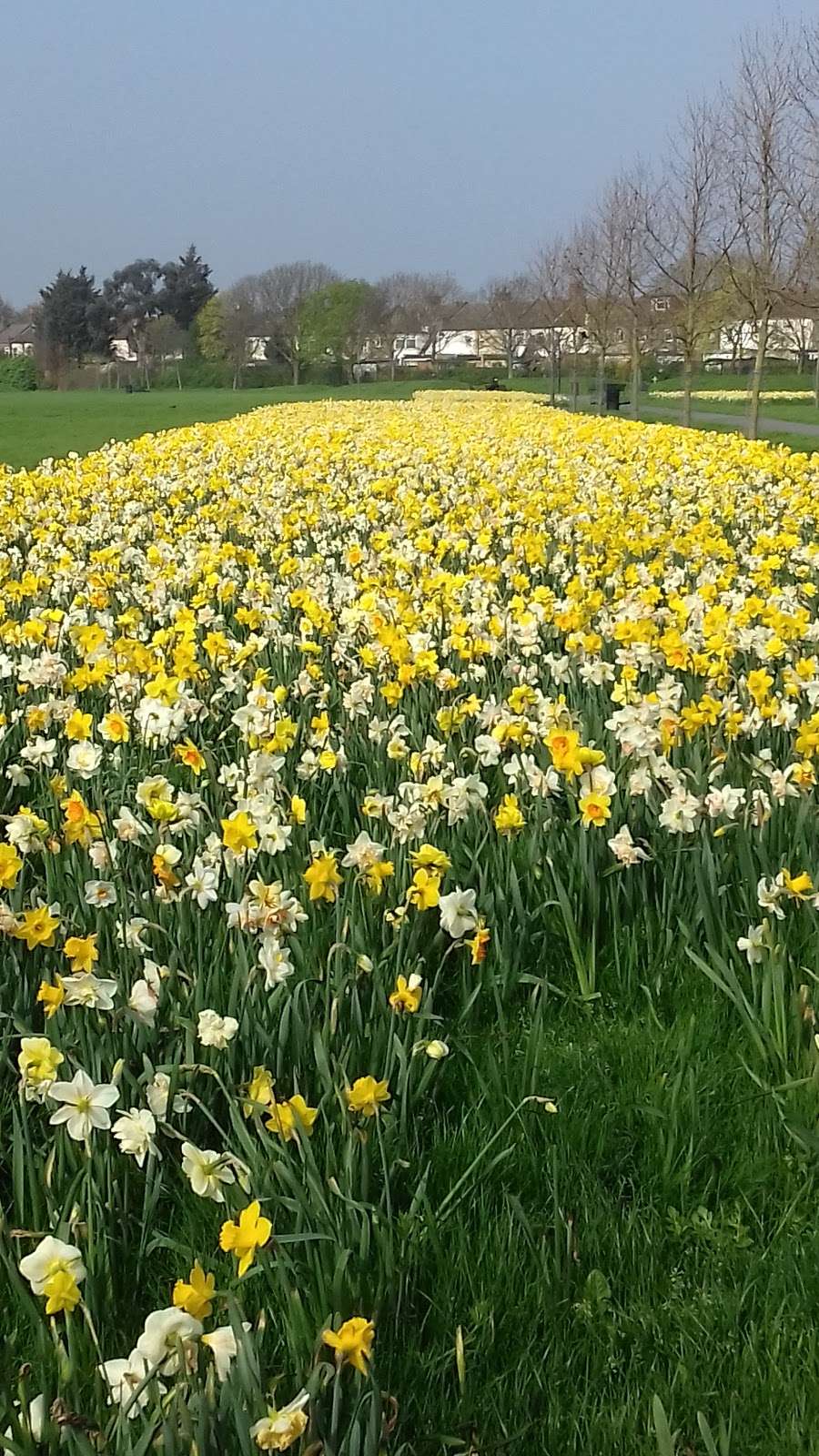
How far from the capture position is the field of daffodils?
1.85 m

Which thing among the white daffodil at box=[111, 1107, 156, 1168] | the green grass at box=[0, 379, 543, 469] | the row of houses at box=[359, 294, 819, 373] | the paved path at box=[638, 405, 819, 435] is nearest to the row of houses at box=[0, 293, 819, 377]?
the row of houses at box=[359, 294, 819, 373]

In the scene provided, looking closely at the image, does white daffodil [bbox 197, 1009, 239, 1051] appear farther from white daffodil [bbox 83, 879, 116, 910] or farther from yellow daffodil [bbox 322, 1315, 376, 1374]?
yellow daffodil [bbox 322, 1315, 376, 1374]

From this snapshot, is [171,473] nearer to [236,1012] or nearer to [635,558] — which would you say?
[635,558]

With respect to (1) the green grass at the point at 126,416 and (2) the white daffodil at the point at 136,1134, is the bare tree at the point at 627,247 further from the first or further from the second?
(2) the white daffodil at the point at 136,1134

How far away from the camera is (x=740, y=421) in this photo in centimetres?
3128

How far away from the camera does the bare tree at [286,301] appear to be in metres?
89.3

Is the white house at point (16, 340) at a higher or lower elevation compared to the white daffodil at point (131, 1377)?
higher

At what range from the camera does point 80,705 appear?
16.4ft

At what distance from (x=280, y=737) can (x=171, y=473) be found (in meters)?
9.50

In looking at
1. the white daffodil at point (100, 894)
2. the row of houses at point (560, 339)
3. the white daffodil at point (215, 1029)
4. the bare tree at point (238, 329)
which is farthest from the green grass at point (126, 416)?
the bare tree at point (238, 329)

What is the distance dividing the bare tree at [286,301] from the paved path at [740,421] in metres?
53.4

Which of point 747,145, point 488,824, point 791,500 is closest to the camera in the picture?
point 488,824

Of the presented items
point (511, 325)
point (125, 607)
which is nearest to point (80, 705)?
point (125, 607)

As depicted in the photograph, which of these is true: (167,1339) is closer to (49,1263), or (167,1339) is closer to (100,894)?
(49,1263)
